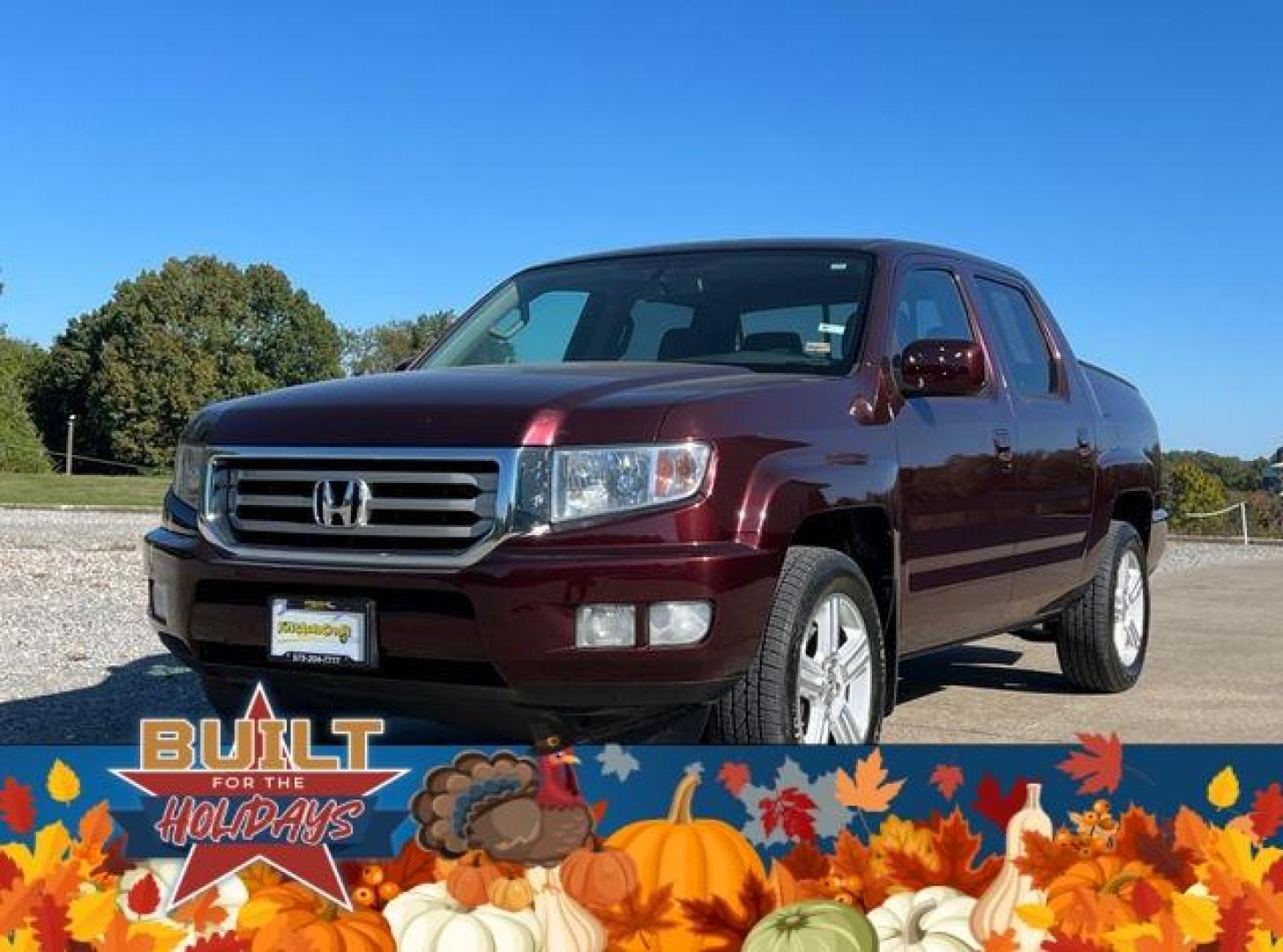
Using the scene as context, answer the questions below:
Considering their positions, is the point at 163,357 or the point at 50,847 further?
the point at 163,357

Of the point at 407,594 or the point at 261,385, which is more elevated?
the point at 261,385

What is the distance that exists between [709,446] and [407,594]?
0.82 metres

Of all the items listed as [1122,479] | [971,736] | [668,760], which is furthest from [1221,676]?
[668,760]

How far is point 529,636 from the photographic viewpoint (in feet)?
11.2

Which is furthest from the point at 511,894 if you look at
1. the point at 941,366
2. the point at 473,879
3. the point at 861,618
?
the point at 941,366

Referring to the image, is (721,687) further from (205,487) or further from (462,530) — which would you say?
(205,487)

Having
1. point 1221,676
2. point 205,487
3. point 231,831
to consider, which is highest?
point 205,487

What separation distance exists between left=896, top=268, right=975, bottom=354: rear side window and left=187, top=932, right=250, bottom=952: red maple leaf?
3169mm

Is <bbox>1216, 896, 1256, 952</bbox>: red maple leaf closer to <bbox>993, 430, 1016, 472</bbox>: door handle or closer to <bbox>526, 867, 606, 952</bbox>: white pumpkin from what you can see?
<bbox>526, 867, 606, 952</bbox>: white pumpkin

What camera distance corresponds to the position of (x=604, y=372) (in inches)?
163

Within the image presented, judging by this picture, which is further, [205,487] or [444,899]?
[205,487]

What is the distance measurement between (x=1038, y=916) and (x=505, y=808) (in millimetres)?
831

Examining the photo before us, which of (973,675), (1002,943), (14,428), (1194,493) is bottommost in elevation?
(973,675)

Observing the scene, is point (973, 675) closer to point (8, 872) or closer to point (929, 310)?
point (929, 310)
